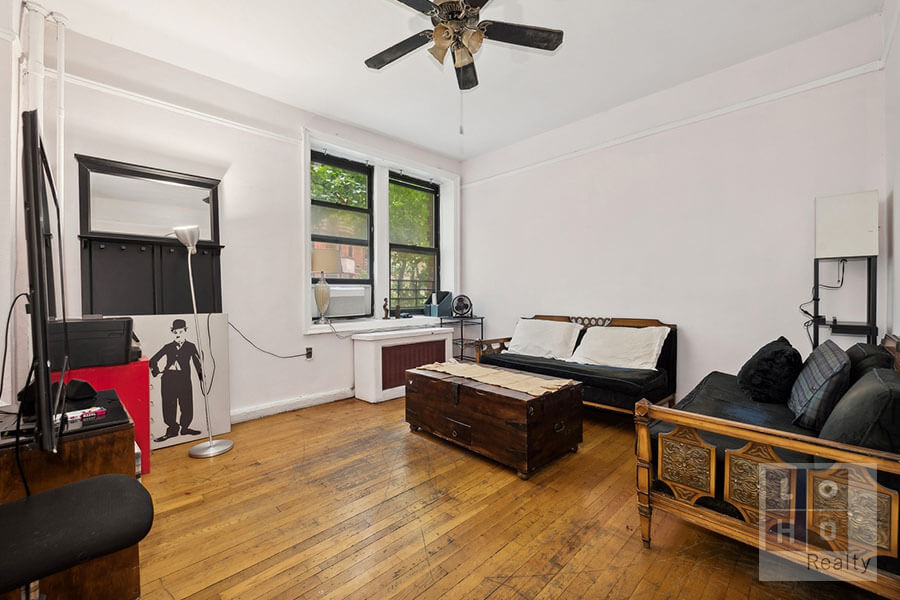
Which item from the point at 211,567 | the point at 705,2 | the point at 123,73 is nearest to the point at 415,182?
the point at 123,73

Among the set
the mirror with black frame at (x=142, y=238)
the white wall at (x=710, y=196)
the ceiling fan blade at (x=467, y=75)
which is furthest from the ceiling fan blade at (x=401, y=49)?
the white wall at (x=710, y=196)

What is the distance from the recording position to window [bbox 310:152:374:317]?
4.24m

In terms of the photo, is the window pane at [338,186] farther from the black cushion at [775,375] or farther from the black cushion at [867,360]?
the black cushion at [867,360]

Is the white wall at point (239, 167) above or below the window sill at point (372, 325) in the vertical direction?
above

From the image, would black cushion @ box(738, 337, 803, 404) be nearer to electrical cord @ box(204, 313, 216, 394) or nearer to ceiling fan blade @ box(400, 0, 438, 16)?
ceiling fan blade @ box(400, 0, 438, 16)

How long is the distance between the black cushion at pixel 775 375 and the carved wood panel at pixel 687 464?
1151 millimetres

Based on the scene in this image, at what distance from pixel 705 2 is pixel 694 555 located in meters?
3.18

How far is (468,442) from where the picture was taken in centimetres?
268

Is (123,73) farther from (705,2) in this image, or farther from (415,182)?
(705,2)

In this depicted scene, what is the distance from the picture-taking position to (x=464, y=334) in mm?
5406

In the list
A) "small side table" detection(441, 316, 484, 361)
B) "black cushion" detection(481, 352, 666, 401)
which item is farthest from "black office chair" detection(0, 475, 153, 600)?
"small side table" detection(441, 316, 484, 361)

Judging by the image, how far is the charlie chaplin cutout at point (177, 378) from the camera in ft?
9.46

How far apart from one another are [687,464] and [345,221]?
3.95 metres

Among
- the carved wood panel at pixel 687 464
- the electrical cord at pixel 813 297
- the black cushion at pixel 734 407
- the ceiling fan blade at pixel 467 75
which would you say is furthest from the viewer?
the electrical cord at pixel 813 297
